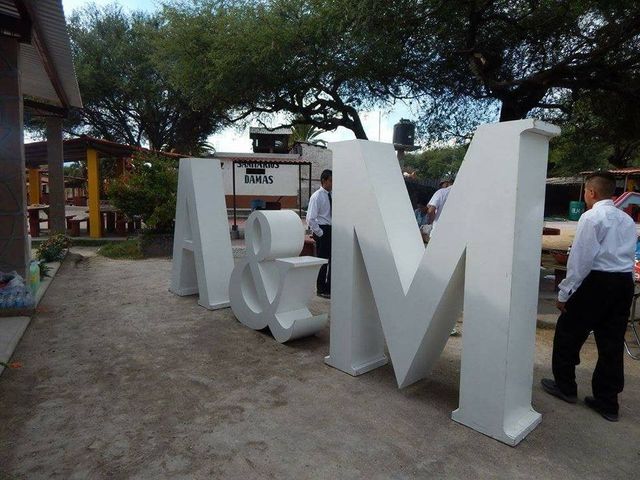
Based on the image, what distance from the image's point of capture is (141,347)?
4.44 m

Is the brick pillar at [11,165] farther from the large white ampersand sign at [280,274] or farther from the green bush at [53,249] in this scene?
the green bush at [53,249]

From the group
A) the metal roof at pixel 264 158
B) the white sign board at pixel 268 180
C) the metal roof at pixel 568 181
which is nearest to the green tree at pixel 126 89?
the metal roof at pixel 264 158

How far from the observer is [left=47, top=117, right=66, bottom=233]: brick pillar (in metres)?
10.6

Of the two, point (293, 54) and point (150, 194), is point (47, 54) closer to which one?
point (150, 194)

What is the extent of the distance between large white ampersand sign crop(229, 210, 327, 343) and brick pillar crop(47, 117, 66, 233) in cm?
795

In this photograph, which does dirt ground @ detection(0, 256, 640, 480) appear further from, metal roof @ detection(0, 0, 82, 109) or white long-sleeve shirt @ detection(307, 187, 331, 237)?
metal roof @ detection(0, 0, 82, 109)

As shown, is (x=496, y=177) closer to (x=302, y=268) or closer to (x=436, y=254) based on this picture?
(x=436, y=254)

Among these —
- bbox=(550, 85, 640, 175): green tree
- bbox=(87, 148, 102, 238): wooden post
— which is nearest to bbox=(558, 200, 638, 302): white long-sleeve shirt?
bbox=(550, 85, 640, 175): green tree

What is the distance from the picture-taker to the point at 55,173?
35.2 ft

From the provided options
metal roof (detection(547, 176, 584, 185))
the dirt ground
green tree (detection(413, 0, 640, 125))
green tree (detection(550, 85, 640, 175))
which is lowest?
the dirt ground

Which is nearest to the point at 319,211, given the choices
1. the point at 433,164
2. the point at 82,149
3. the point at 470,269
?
the point at 470,269

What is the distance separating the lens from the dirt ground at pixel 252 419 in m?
2.59

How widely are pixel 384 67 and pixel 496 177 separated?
311 inches

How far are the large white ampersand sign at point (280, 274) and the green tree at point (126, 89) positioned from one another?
47.7 feet
